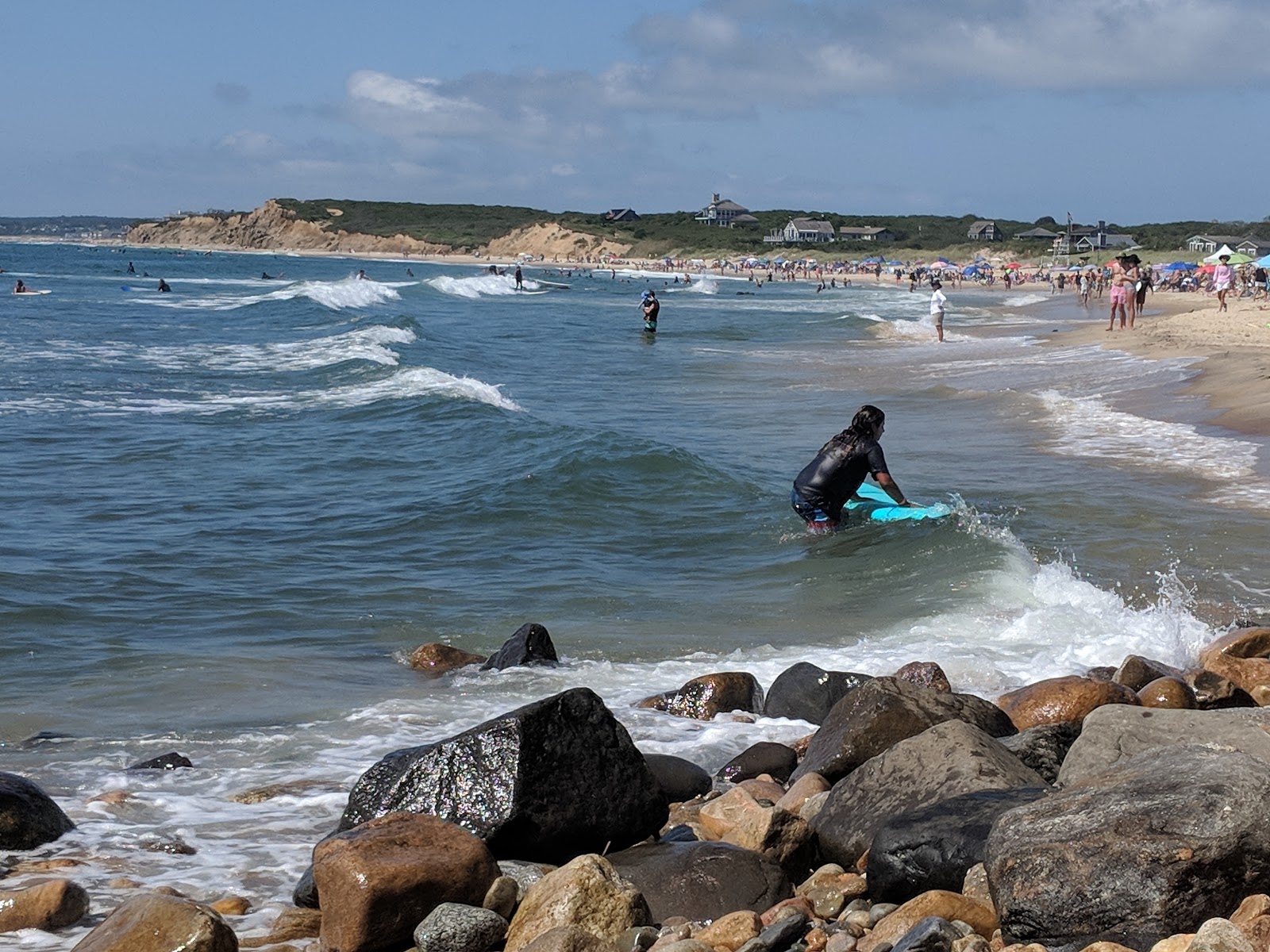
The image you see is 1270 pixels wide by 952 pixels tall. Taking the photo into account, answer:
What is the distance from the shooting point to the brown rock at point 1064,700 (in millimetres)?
6738

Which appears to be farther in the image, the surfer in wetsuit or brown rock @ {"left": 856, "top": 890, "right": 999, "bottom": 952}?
the surfer in wetsuit

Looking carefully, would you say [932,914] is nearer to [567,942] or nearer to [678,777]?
[567,942]

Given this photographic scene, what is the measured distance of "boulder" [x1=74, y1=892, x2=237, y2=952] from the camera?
4.21 m

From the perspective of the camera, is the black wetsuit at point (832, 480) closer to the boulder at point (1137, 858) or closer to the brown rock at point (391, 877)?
the brown rock at point (391, 877)

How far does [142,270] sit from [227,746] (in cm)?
10382

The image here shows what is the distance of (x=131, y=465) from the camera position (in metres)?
16.6

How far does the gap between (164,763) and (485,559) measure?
19.2 feet

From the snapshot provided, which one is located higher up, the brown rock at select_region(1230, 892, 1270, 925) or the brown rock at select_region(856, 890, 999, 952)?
the brown rock at select_region(1230, 892, 1270, 925)

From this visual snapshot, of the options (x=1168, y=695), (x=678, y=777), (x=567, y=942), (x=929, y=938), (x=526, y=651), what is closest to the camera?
(x=929, y=938)

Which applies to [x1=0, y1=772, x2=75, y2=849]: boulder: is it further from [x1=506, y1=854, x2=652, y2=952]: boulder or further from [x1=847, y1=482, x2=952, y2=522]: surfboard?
[x1=847, y1=482, x2=952, y2=522]: surfboard

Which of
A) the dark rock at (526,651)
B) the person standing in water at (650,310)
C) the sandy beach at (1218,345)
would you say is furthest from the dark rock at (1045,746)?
the person standing in water at (650,310)

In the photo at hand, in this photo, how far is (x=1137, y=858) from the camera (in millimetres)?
3836

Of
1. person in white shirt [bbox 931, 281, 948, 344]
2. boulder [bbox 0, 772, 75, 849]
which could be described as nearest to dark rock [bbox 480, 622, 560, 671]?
boulder [bbox 0, 772, 75, 849]

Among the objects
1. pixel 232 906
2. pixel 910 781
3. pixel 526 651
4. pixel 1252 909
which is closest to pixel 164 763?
pixel 232 906
